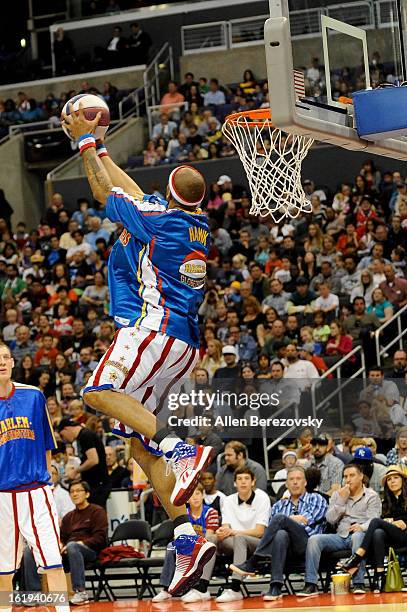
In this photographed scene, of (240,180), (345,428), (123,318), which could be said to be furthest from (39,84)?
(123,318)

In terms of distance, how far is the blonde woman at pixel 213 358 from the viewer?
691 inches

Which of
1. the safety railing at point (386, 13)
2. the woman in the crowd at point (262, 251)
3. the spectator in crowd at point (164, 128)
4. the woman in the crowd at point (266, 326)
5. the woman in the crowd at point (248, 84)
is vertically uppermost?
the woman in the crowd at point (248, 84)

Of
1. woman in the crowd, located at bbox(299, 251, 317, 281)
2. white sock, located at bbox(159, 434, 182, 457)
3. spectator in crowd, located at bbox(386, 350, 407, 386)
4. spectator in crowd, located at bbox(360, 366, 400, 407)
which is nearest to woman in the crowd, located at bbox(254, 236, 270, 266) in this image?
woman in the crowd, located at bbox(299, 251, 317, 281)

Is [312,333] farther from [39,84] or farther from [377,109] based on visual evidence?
[39,84]

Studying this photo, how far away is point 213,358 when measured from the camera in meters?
17.6

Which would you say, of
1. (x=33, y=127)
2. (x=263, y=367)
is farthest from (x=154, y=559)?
(x=33, y=127)

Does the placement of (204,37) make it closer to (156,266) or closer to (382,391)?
(382,391)

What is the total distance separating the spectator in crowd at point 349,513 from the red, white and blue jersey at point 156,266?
5.26m

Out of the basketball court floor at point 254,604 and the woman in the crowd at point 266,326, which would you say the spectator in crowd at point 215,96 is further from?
the basketball court floor at point 254,604

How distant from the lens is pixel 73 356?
65.7 feet

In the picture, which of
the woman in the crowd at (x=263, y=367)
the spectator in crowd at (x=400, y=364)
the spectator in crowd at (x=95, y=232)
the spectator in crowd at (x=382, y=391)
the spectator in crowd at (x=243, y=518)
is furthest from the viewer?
the spectator in crowd at (x=95, y=232)

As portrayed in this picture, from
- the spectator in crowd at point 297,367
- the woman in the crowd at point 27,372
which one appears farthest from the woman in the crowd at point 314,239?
the woman in the crowd at point 27,372

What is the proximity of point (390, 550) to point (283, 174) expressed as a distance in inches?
164

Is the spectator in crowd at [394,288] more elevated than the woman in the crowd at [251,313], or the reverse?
the spectator in crowd at [394,288]
